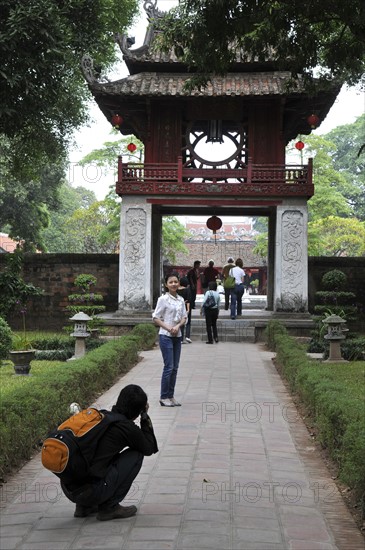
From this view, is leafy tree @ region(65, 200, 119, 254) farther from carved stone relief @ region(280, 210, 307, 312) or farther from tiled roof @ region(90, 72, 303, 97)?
carved stone relief @ region(280, 210, 307, 312)

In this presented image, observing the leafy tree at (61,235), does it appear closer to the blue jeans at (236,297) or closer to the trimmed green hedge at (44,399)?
the blue jeans at (236,297)

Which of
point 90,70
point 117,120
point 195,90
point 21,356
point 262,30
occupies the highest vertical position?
point 90,70

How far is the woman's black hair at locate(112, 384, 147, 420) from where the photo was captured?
450 centimetres

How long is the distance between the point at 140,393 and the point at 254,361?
9212 mm

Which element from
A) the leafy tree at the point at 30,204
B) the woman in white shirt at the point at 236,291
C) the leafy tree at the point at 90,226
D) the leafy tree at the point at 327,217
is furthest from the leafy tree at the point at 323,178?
the woman in white shirt at the point at 236,291

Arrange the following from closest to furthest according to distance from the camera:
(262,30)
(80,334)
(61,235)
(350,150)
Answer: (262,30)
(80,334)
(61,235)
(350,150)

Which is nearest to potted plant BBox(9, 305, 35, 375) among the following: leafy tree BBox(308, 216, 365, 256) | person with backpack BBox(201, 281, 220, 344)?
person with backpack BBox(201, 281, 220, 344)

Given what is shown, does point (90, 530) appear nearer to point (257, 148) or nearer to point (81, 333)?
point (81, 333)

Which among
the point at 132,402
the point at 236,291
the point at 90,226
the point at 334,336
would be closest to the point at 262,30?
the point at 132,402

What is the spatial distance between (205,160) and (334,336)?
814 centimetres

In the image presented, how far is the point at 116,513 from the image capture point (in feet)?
14.7

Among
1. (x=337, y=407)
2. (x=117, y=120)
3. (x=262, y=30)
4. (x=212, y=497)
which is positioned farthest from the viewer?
(x=117, y=120)

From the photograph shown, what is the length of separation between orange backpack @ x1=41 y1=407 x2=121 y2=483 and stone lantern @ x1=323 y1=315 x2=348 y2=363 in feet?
29.9

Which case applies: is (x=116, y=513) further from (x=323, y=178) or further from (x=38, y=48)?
(x=323, y=178)
